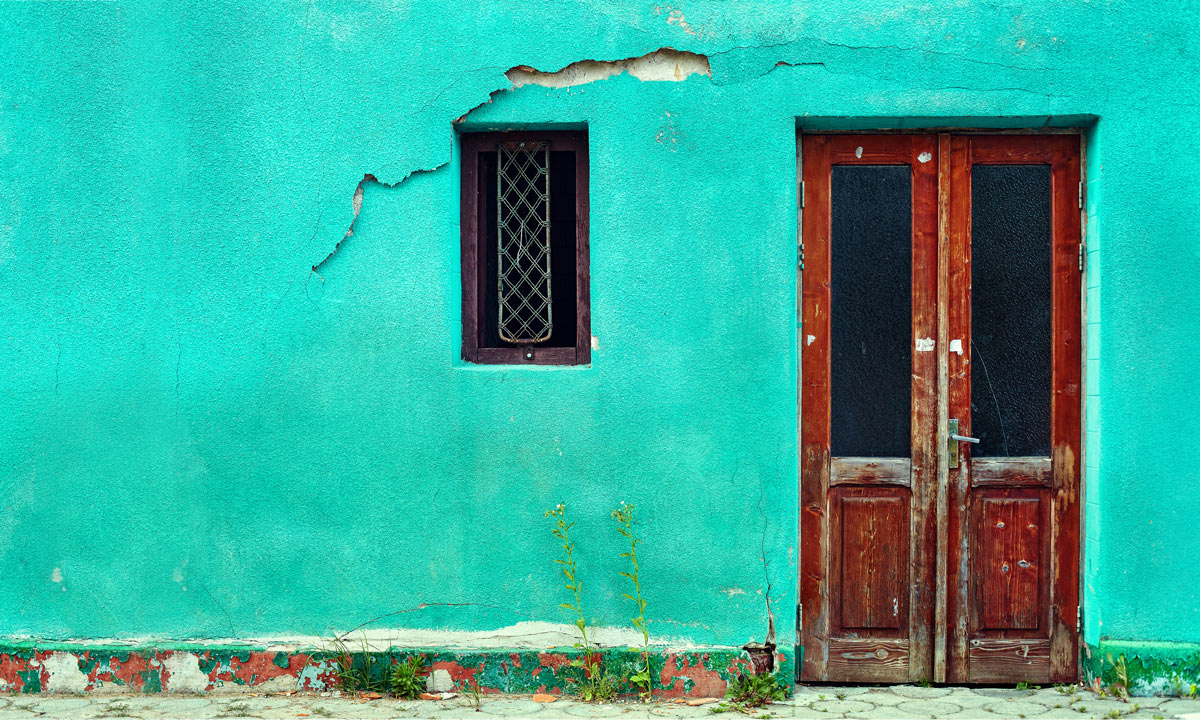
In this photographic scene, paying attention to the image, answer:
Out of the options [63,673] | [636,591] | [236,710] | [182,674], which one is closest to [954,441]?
[636,591]

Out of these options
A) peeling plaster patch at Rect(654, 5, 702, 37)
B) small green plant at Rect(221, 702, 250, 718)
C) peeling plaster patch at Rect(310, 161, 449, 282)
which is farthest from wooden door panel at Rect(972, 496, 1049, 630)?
small green plant at Rect(221, 702, 250, 718)

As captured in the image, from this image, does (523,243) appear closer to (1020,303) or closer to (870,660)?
(1020,303)

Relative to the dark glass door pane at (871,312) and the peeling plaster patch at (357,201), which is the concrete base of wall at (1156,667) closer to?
the dark glass door pane at (871,312)

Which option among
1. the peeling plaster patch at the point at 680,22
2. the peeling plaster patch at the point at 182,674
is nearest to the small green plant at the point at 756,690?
the peeling plaster patch at the point at 182,674

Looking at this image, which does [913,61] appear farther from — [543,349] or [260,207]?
[260,207]

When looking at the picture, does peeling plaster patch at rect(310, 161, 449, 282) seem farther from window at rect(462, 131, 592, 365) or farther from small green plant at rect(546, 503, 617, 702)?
small green plant at rect(546, 503, 617, 702)

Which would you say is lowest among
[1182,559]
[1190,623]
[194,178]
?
[1190,623]

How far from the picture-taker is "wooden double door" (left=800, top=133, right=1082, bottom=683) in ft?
12.8

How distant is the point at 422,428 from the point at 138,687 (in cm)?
169

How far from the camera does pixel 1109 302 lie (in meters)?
3.77

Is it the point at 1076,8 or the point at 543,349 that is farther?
the point at 543,349

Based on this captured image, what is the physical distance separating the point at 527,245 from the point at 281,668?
2.14 m

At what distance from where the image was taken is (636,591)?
3.87 m

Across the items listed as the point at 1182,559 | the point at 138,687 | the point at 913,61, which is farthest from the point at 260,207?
the point at 1182,559
